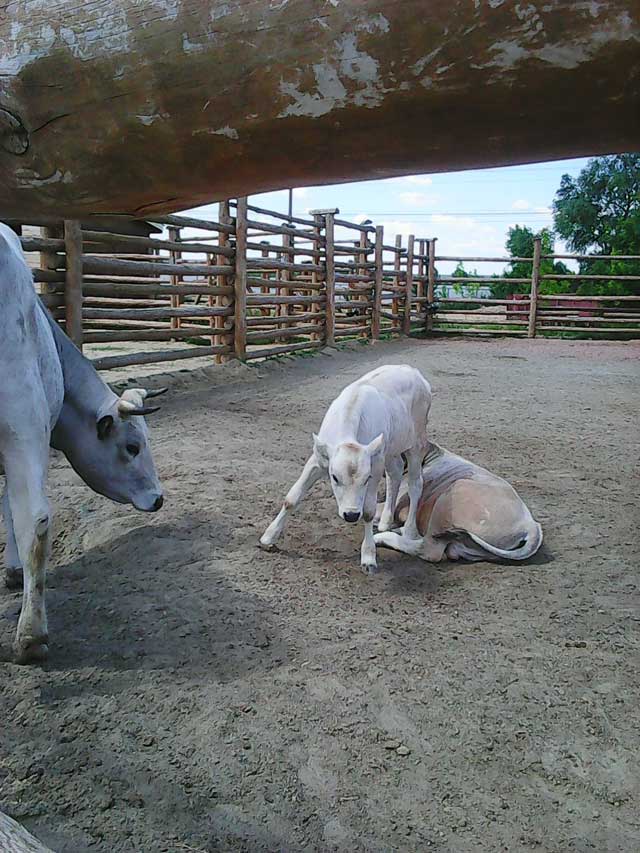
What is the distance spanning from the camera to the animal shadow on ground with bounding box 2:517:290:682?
9.11ft

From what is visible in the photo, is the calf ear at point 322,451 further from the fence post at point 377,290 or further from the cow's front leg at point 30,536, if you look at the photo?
the fence post at point 377,290

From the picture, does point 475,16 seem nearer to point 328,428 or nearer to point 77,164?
point 77,164

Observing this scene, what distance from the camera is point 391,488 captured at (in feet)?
14.5

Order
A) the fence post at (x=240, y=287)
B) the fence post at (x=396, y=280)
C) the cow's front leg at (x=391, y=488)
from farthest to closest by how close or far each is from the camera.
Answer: the fence post at (x=396, y=280)
the fence post at (x=240, y=287)
the cow's front leg at (x=391, y=488)

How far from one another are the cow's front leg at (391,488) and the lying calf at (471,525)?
0.56 ft

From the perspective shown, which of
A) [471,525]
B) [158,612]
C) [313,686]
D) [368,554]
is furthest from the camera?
[471,525]

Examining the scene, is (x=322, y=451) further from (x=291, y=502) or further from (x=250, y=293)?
(x=250, y=293)

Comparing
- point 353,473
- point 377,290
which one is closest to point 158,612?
point 353,473

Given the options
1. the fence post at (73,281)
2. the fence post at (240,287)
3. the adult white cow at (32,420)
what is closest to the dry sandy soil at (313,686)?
the adult white cow at (32,420)

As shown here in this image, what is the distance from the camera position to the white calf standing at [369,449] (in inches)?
141

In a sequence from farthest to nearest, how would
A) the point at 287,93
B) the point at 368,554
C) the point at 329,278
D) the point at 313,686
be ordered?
the point at 329,278, the point at 368,554, the point at 313,686, the point at 287,93

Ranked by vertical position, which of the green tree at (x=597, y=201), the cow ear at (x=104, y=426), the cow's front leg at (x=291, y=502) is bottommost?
the cow's front leg at (x=291, y=502)

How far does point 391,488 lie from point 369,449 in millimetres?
858

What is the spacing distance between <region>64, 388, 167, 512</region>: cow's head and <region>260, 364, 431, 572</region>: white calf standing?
650 mm
